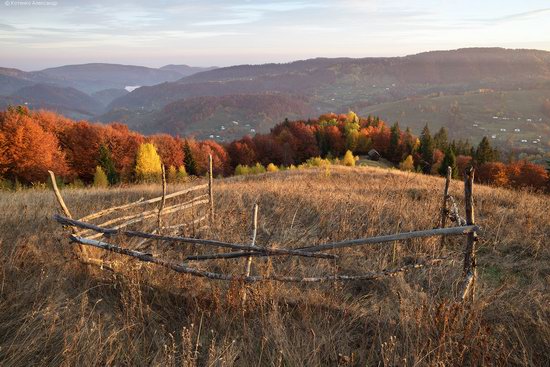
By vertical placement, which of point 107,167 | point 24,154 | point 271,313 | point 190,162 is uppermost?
point 271,313

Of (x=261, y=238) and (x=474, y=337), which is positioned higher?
(x=474, y=337)

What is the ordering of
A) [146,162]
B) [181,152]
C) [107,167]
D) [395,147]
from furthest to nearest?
[395,147]
[181,152]
[146,162]
[107,167]

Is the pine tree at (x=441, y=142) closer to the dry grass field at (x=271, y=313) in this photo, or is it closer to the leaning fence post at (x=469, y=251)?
the dry grass field at (x=271, y=313)

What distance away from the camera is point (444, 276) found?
4973 millimetres

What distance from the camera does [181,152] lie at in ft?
222

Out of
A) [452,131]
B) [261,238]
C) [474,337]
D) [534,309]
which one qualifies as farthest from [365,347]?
[452,131]

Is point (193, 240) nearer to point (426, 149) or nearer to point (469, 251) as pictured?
point (469, 251)

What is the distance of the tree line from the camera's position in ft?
140

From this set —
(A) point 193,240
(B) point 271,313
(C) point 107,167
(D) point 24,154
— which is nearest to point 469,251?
(B) point 271,313

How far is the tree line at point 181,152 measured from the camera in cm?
4269

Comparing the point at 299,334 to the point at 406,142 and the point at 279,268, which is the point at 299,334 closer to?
the point at 279,268

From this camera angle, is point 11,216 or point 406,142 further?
point 406,142

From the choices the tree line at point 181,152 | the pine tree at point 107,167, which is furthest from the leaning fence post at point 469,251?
the pine tree at point 107,167

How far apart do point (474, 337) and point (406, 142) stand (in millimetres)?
74317
